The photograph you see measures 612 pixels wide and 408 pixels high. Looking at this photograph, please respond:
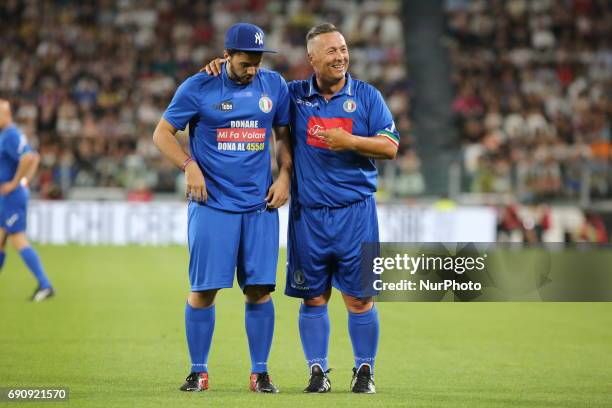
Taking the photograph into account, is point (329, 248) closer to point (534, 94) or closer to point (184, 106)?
point (184, 106)

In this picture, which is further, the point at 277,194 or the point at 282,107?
the point at 282,107

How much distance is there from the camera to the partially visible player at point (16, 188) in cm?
1267

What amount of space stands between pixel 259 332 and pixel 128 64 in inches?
870

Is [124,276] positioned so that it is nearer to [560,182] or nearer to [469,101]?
[560,182]

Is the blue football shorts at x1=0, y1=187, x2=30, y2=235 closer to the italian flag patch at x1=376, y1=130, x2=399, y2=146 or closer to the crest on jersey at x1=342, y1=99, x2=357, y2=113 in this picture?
the crest on jersey at x1=342, y1=99, x2=357, y2=113

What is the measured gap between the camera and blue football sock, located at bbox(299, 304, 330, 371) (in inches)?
287

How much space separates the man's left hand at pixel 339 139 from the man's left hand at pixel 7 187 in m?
6.79

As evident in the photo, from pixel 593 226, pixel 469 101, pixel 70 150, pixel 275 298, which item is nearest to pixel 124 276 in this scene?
pixel 275 298

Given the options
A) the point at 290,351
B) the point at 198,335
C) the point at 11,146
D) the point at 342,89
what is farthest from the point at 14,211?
the point at 342,89

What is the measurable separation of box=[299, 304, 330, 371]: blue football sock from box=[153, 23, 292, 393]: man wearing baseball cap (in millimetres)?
285

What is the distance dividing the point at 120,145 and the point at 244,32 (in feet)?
62.3

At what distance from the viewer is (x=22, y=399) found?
262 inches

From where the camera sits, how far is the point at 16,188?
12961 millimetres

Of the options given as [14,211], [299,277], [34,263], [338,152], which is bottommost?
[34,263]
